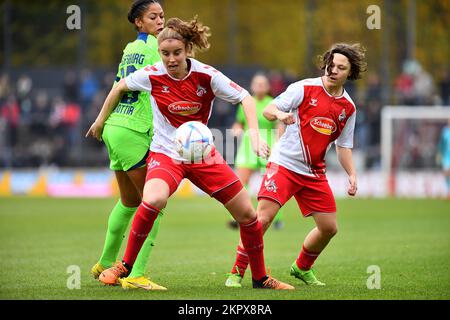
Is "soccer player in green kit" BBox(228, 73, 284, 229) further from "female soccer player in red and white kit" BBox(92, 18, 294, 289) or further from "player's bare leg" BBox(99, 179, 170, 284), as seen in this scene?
"player's bare leg" BBox(99, 179, 170, 284)

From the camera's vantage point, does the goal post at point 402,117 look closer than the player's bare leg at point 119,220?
No

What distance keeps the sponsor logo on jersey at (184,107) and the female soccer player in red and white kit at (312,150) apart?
0.84 metres

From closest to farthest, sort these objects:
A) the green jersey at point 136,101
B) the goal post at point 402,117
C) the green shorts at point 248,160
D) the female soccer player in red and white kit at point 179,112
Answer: the female soccer player in red and white kit at point 179,112, the green jersey at point 136,101, the green shorts at point 248,160, the goal post at point 402,117

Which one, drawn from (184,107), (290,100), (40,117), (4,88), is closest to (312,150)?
(290,100)

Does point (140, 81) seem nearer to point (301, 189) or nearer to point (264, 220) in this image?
point (264, 220)

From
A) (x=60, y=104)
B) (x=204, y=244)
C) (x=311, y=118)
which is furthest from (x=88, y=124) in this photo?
(x=311, y=118)

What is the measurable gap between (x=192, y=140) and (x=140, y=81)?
637 millimetres

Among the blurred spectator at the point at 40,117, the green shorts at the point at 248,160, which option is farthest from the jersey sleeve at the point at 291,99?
the blurred spectator at the point at 40,117

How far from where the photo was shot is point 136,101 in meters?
7.59

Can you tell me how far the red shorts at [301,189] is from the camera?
7751 millimetres

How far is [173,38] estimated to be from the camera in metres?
6.95

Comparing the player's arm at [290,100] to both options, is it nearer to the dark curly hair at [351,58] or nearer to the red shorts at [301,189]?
the dark curly hair at [351,58]
